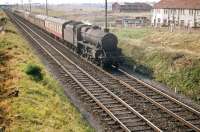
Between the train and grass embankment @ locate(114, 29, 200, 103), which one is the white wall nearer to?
grass embankment @ locate(114, 29, 200, 103)

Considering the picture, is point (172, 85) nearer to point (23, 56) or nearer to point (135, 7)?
point (23, 56)

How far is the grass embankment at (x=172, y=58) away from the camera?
23.8 meters

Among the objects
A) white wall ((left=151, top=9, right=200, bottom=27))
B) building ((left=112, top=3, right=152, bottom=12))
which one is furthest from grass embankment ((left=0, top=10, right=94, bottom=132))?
building ((left=112, top=3, right=152, bottom=12))

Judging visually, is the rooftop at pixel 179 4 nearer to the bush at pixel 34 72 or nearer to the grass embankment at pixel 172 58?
the grass embankment at pixel 172 58

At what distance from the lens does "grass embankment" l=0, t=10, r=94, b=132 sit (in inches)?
605

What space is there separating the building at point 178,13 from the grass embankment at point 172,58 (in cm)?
1080

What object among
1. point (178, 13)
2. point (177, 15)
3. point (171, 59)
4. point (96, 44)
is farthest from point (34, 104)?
point (177, 15)

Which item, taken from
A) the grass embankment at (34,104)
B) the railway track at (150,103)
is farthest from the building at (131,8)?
the grass embankment at (34,104)

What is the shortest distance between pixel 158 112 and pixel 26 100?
735 cm

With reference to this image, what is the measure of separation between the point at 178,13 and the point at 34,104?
4330 centimetres

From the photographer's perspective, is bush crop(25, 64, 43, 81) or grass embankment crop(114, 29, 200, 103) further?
bush crop(25, 64, 43, 81)

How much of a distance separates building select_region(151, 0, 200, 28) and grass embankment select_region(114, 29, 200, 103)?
35.4 feet

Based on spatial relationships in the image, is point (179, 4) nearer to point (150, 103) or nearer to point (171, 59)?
point (171, 59)

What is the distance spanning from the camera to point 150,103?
2039 centimetres
